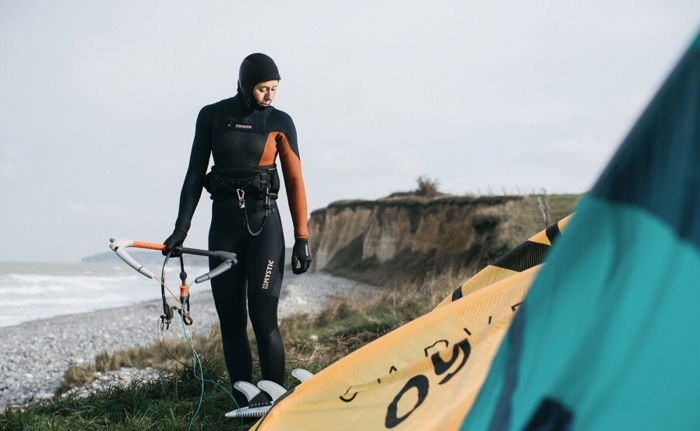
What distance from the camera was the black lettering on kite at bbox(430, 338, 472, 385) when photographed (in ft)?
8.70

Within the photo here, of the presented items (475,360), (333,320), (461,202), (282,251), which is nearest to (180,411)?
(282,251)

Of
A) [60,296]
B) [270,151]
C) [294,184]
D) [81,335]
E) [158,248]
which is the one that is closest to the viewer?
[158,248]

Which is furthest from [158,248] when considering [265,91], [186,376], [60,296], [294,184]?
[60,296]

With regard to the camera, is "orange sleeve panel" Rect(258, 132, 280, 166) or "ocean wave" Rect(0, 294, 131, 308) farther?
"ocean wave" Rect(0, 294, 131, 308)

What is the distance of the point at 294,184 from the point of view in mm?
5176

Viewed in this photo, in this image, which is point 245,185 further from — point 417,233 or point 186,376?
point 417,233

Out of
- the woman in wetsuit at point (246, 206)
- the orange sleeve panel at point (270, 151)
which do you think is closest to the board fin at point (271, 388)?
the woman in wetsuit at point (246, 206)

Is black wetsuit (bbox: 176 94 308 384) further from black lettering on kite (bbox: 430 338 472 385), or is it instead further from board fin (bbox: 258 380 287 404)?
black lettering on kite (bbox: 430 338 472 385)

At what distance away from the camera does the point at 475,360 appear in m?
2.58

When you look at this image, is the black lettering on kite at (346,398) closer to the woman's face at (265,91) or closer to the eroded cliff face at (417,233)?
the woman's face at (265,91)

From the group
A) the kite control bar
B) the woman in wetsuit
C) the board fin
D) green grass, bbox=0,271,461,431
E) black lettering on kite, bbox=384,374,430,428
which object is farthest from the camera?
the woman in wetsuit

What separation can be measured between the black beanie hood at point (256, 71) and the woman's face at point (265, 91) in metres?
0.03

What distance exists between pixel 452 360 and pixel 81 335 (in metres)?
16.1

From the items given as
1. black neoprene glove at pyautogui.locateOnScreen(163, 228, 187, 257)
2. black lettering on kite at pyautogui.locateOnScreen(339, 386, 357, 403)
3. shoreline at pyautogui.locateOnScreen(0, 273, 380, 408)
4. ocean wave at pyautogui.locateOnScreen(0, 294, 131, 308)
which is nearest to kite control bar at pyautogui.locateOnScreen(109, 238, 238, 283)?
black neoprene glove at pyautogui.locateOnScreen(163, 228, 187, 257)
